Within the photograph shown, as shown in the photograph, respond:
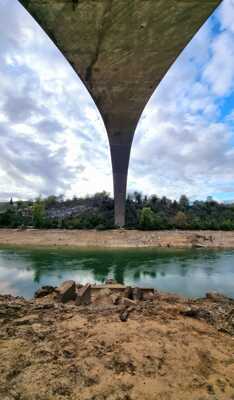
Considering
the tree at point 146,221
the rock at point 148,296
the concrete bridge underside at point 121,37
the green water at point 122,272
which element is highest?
the concrete bridge underside at point 121,37

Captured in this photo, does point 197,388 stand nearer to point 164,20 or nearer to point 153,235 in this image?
point 164,20

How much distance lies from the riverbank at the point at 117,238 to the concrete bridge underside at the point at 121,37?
2008 cm

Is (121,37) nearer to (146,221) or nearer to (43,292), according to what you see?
(43,292)

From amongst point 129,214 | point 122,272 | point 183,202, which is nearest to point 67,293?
point 122,272

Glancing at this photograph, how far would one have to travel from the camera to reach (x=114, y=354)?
449 centimetres

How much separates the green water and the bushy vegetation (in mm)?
15355

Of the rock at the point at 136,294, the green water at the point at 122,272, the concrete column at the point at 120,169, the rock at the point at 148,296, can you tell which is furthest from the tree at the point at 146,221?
the rock at the point at 136,294

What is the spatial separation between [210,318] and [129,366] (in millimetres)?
2985

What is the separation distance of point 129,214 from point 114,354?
48.0 m

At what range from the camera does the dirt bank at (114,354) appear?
369 centimetres

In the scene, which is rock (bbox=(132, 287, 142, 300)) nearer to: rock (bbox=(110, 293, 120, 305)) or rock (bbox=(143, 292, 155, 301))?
rock (bbox=(143, 292, 155, 301))

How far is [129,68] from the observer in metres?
11.6

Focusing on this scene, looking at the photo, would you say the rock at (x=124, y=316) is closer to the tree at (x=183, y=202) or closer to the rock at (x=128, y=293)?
the rock at (x=128, y=293)

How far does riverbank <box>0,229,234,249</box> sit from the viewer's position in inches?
1288
